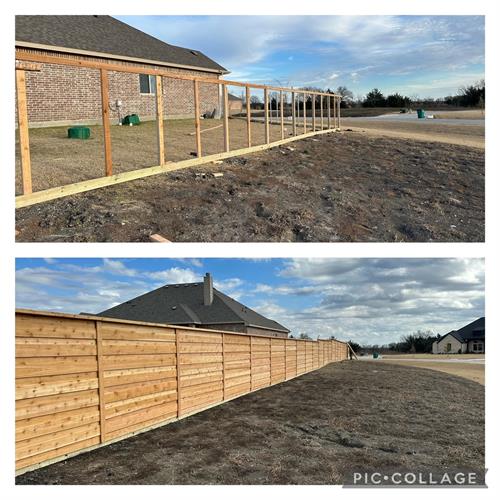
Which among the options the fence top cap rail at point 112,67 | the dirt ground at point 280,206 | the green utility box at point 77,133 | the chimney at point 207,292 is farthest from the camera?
the chimney at point 207,292

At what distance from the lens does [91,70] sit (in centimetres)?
2127

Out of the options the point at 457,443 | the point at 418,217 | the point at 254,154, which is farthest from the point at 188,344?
the point at 254,154

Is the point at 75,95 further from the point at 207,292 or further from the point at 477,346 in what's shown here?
the point at 477,346

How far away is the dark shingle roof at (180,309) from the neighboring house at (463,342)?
41874mm

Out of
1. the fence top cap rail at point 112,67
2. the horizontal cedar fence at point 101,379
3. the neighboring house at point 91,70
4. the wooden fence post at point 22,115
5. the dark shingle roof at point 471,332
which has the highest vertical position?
the neighboring house at point 91,70

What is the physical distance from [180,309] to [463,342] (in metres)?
49.0

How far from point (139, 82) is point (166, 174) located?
652 inches

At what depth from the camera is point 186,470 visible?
5.27 metres

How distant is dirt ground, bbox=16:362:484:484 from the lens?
201 inches

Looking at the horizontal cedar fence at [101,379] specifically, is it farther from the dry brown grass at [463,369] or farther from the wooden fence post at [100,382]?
the dry brown grass at [463,369]

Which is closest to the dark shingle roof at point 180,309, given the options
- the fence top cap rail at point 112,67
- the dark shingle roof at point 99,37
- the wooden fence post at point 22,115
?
the dark shingle roof at point 99,37

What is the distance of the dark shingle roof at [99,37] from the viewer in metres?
19.9

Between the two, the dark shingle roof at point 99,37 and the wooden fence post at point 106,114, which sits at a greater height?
the dark shingle roof at point 99,37

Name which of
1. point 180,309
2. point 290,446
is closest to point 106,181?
point 290,446
